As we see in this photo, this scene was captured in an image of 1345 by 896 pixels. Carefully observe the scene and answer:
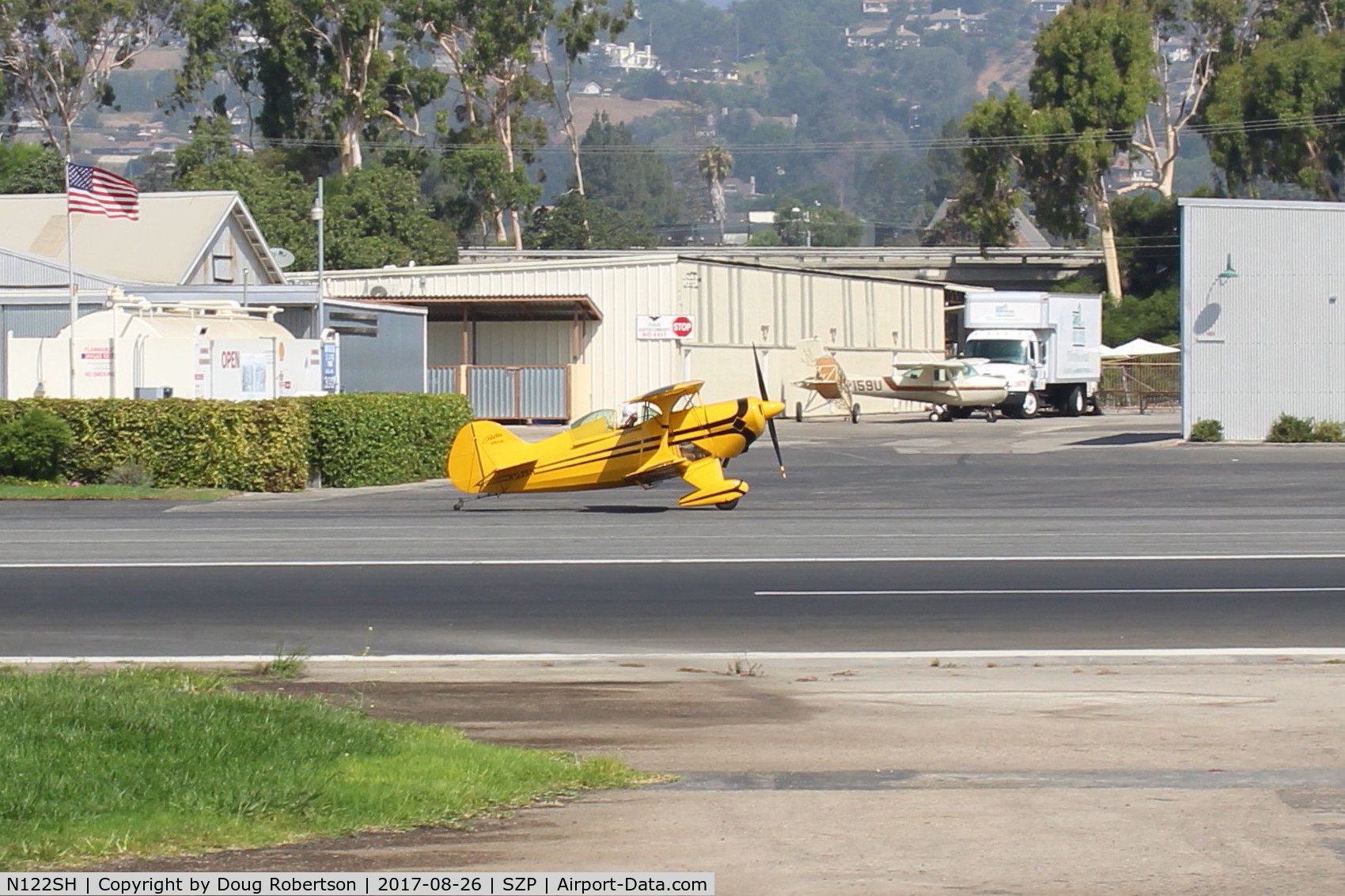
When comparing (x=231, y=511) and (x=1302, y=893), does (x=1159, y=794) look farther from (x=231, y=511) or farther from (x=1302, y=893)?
(x=231, y=511)

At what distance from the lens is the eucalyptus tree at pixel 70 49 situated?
276 feet

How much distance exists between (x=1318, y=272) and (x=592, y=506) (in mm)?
21175

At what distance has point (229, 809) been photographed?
6.99 metres

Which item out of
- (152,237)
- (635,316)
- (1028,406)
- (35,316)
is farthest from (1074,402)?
(35,316)

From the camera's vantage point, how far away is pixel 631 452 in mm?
23500

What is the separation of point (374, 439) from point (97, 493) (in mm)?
4952

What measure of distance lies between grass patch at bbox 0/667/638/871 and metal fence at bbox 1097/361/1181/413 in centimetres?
5910

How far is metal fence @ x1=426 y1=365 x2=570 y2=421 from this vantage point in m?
51.6

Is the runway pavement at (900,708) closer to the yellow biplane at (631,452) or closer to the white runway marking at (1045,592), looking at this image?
the white runway marking at (1045,592)

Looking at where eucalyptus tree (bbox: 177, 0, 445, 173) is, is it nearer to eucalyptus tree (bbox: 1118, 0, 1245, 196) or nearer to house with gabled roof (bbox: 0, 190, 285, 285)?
house with gabled roof (bbox: 0, 190, 285, 285)

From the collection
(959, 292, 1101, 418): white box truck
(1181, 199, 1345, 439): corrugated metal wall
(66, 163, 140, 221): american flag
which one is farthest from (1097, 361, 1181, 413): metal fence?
(66, 163, 140, 221): american flag

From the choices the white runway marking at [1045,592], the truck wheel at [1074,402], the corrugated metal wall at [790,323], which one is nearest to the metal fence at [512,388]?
the corrugated metal wall at [790,323]

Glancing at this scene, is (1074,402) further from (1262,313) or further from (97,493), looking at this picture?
(97,493)

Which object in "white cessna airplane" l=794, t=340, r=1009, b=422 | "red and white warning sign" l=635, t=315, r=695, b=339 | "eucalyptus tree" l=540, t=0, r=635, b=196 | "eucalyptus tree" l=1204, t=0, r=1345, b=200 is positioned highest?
"eucalyptus tree" l=540, t=0, r=635, b=196
